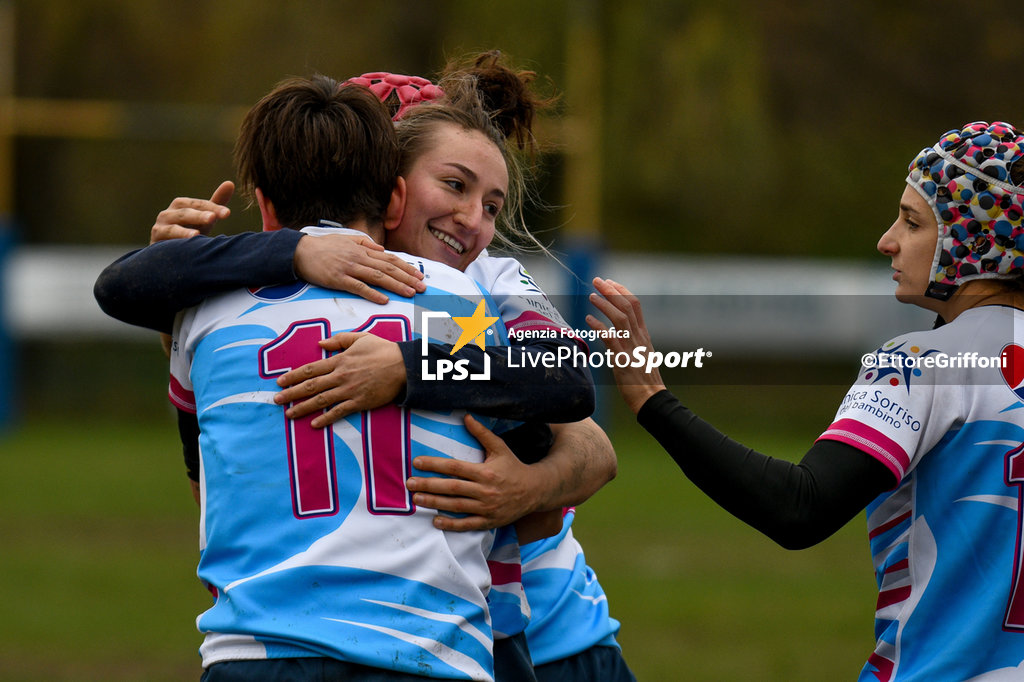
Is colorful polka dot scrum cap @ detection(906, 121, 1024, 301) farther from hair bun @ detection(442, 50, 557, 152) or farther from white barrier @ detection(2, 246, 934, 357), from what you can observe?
white barrier @ detection(2, 246, 934, 357)

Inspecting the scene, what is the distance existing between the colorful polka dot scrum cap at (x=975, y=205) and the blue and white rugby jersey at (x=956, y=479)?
0.42 feet

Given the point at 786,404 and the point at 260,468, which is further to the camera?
the point at 786,404

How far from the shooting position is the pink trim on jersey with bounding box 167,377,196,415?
8.42 ft

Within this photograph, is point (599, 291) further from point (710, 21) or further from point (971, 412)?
point (710, 21)

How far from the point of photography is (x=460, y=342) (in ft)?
7.75

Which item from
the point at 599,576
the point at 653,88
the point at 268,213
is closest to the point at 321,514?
the point at 268,213

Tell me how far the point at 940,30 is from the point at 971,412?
1912cm

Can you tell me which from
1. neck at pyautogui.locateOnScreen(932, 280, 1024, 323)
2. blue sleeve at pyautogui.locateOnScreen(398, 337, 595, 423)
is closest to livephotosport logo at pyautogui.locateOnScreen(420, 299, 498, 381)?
blue sleeve at pyautogui.locateOnScreen(398, 337, 595, 423)

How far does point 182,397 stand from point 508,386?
2.21 feet

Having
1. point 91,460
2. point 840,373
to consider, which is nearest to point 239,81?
point 91,460

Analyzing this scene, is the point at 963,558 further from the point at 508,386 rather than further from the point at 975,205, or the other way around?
the point at 508,386

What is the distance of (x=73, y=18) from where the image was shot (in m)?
21.1

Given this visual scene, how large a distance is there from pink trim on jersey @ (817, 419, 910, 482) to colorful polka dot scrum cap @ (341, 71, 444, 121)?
1175 millimetres

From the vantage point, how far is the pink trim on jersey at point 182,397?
2566mm
